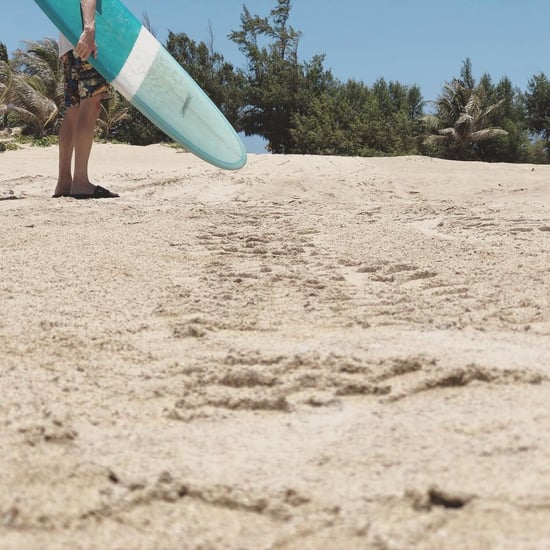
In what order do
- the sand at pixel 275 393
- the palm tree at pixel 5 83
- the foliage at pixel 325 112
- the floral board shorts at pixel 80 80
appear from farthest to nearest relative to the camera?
1. the foliage at pixel 325 112
2. the palm tree at pixel 5 83
3. the floral board shorts at pixel 80 80
4. the sand at pixel 275 393

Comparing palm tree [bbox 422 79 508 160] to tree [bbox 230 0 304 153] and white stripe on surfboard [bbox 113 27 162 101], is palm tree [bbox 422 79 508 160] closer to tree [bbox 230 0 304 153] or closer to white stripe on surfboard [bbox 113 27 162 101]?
tree [bbox 230 0 304 153]

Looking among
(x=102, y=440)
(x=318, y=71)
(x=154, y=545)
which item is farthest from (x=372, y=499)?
(x=318, y=71)

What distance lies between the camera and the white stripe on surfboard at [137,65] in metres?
5.01

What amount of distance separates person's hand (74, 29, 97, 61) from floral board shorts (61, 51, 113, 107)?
158 millimetres

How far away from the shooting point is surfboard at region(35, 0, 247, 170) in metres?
4.81

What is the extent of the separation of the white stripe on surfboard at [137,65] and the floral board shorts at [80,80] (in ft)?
0.47

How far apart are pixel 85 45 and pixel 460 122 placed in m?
29.4

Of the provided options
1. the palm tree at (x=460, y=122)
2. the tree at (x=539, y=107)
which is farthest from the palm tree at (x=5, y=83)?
the tree at (x=539, y=107)

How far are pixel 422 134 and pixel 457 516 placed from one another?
3454 cm

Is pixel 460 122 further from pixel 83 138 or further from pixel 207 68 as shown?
pixel 83 138

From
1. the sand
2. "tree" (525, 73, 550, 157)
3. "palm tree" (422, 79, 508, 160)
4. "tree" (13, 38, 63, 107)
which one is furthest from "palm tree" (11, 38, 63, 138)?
"tree" (525, 73, 550, 157)

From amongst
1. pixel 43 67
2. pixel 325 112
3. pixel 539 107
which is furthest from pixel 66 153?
pixel 539 107

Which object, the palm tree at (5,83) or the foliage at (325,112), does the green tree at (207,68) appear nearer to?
the foliage at (325,112)

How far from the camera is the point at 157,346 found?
1.74 metres
